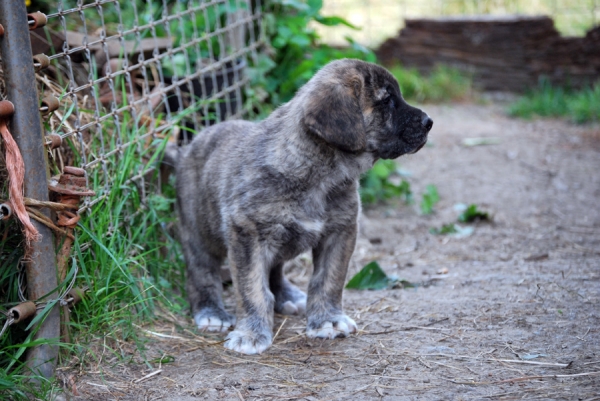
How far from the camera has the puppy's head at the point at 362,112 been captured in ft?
11.0

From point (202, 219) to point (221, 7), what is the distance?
2556mm

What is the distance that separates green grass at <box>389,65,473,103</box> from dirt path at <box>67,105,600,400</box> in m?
4.14

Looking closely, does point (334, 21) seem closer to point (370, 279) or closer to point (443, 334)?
point (370, 279)

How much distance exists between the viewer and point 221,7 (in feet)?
19.1

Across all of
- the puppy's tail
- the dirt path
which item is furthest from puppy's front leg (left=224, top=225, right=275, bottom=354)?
the puppy's tail

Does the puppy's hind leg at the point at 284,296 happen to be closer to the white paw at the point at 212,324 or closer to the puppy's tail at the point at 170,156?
the white paw at the point at 212,324

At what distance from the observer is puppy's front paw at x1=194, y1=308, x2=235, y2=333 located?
3.83 meters

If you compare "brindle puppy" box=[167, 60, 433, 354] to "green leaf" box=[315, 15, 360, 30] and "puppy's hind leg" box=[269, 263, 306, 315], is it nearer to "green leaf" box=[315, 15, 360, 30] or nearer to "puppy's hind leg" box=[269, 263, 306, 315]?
"puppy's hind leg" box=[269, 263, 306, 315]

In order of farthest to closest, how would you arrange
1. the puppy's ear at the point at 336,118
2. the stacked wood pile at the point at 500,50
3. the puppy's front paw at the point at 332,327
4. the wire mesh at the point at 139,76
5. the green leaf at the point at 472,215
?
1. the stacked wood pile at the point at 500,50
2. the green leaf at the point at 472,215
3. the wire mesh at the point at 139,76
4. the puppy's front paw at the point at 332,327
5. the puppy's ear at the point at 336,118

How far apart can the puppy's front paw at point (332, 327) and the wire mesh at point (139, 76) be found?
1.39 m

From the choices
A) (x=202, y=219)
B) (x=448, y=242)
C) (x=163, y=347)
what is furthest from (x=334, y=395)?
(x=448, y=242)

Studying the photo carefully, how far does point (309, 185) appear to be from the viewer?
11.5 ft

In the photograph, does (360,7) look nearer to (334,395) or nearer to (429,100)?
(429,100)

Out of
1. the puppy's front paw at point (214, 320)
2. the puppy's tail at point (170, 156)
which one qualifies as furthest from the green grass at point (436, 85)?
the puppy's front paw at point (214, 320)
